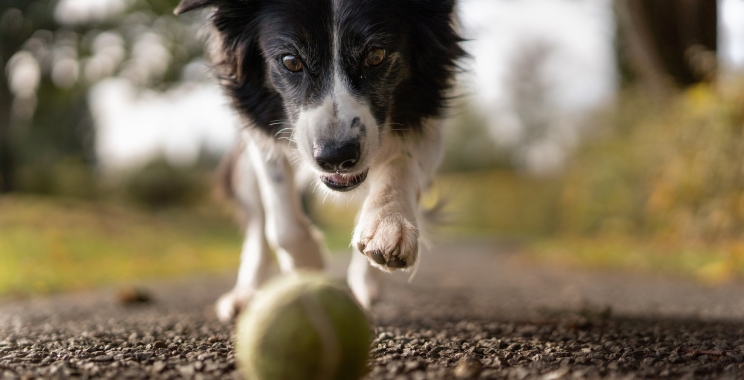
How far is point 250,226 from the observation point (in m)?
4.28

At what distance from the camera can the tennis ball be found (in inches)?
60.2

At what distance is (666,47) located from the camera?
809 centimetres

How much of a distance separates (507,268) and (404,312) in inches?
197

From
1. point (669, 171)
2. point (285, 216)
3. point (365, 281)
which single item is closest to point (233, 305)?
point (285, 216)

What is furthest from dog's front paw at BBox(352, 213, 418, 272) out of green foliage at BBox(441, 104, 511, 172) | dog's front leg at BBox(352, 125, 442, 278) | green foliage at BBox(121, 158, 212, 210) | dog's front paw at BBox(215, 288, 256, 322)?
green foliage at BBox(441, 104, 511, 172)

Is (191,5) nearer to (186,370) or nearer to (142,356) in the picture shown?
(142,356)

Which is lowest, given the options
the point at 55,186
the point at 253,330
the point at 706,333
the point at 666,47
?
the point at 55,186

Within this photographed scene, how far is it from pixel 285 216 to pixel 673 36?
23.1 ft

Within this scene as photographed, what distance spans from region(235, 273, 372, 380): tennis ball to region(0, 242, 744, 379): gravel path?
21 centimetres

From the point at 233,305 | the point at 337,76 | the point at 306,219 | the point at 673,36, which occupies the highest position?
the point at 673,36

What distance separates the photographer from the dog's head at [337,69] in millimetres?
2520

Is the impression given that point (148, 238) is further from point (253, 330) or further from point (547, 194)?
point (547, 194)

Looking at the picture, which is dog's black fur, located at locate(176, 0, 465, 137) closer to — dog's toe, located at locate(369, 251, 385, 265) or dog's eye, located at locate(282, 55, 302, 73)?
dog's eye, located at locate(282, 55, 302, 73)

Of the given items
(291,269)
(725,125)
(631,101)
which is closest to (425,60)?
(291,269)
